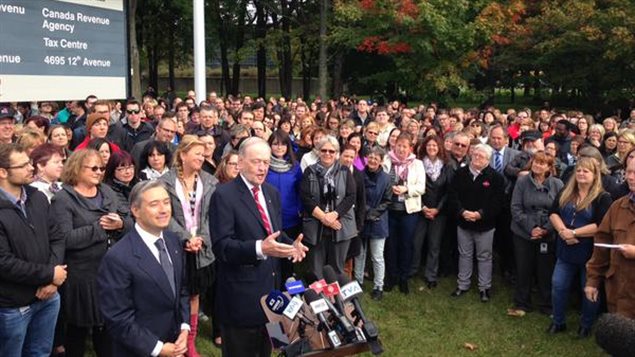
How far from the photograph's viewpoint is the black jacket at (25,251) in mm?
3729

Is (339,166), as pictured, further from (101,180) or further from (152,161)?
(101,180)

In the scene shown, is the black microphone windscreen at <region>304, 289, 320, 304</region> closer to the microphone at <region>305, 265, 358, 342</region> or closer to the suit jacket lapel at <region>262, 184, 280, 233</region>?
the microphone at <region>305, 265, 358, 342</region>

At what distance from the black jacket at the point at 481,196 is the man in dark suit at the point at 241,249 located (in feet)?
12.0

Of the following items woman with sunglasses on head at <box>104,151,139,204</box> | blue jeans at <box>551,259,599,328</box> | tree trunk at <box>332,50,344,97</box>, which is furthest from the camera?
tree trunk at <box>332,50,344,97</box>

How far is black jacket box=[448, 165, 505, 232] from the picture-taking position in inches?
273

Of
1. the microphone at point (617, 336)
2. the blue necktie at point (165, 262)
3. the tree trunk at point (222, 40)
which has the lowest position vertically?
the blue necktie at point (165, 262)

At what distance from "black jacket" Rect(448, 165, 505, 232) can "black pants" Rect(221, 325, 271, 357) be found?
3.77 meters

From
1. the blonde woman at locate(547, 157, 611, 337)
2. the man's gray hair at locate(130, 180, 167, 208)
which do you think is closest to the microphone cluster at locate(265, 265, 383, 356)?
the man's gray hair at locate(130, 180, 167, 208)

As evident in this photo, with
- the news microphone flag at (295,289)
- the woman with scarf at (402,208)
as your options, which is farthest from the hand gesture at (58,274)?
the woman with scarf at (402,208)

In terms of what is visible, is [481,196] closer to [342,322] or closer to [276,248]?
[276,248]

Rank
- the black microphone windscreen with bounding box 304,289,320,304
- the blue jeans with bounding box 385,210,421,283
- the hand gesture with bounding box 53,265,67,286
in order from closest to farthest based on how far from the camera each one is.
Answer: the black microphone windscreen with bounding box 304,289,320,304
the hand gesture with bounding box 53,265,67,286
the blue jeans with bounding box 385,210,421,283

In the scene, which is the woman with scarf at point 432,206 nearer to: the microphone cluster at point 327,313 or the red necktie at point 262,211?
the red necktie at point 262,211

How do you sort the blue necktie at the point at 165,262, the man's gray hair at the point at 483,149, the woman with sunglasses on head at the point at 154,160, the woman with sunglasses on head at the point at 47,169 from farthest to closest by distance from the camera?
the man's gray hair at the point at 483,149
the woman with sunglasses on head at the point at 154,160
the woman with sunglasses on head at the point at 47,169
the blue necktie at the point at 165,262

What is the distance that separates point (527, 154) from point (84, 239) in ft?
17.6
